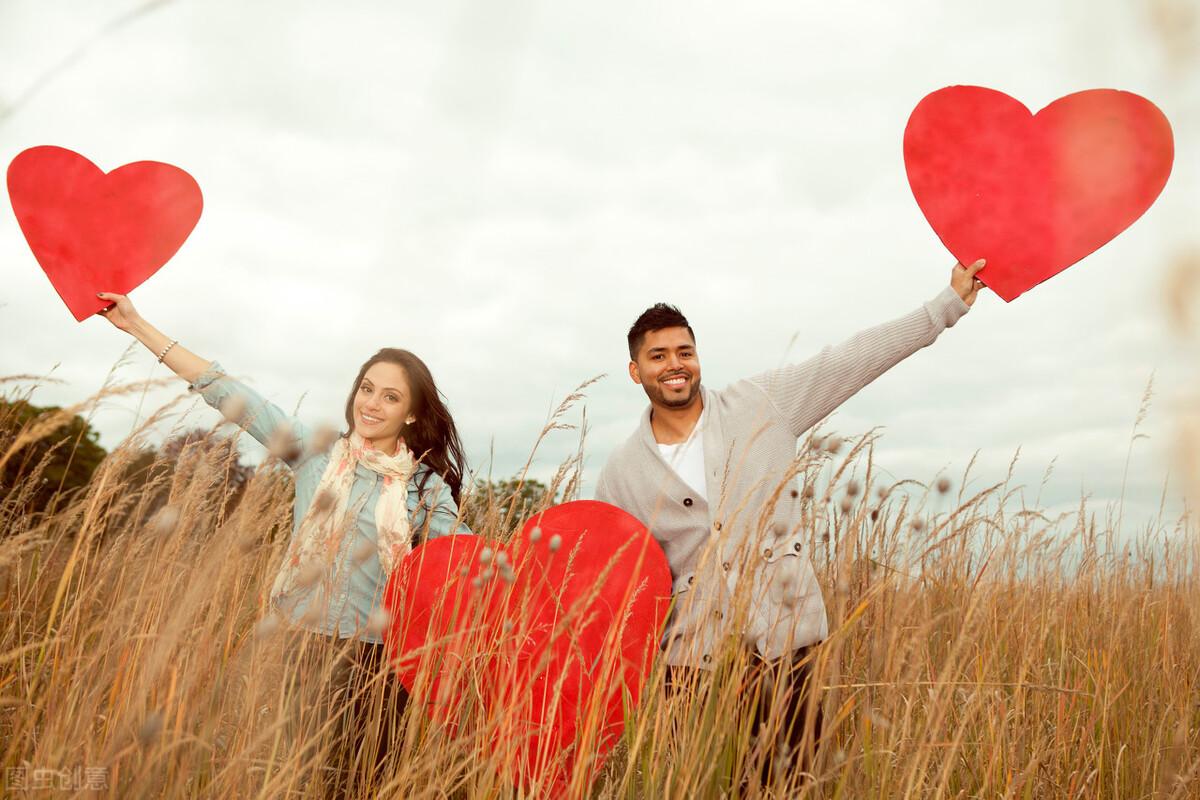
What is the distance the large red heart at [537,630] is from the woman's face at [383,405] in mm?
689

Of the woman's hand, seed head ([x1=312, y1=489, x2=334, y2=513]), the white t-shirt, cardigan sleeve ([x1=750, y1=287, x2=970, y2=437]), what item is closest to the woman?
the woman's hand

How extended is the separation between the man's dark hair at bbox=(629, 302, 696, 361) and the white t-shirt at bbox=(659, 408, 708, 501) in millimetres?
313

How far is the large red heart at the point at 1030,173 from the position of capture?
2512mm

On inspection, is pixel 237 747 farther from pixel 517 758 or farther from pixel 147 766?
pixel 517 758

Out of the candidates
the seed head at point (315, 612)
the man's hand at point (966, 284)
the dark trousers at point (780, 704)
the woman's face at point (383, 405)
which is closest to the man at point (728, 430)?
the man's hand at point (966, 284)

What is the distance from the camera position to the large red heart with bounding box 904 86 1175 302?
2.51m

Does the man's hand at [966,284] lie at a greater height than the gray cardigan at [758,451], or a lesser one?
greater

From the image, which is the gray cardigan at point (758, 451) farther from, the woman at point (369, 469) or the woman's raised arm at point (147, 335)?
the woman's raised arm at point (147, 335)

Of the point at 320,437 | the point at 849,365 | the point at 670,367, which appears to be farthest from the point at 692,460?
the point at 320,437

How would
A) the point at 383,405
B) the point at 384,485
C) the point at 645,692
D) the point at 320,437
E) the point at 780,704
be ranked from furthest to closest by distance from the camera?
the point at 383,405
the point at 384,485
the point at 645,692
the point at 780,704
the point at 320,437

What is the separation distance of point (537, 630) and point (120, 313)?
160 cm

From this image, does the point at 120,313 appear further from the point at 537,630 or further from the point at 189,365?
the point at 537,630

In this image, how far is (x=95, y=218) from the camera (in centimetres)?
281

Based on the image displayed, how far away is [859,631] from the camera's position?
286 centimetres
